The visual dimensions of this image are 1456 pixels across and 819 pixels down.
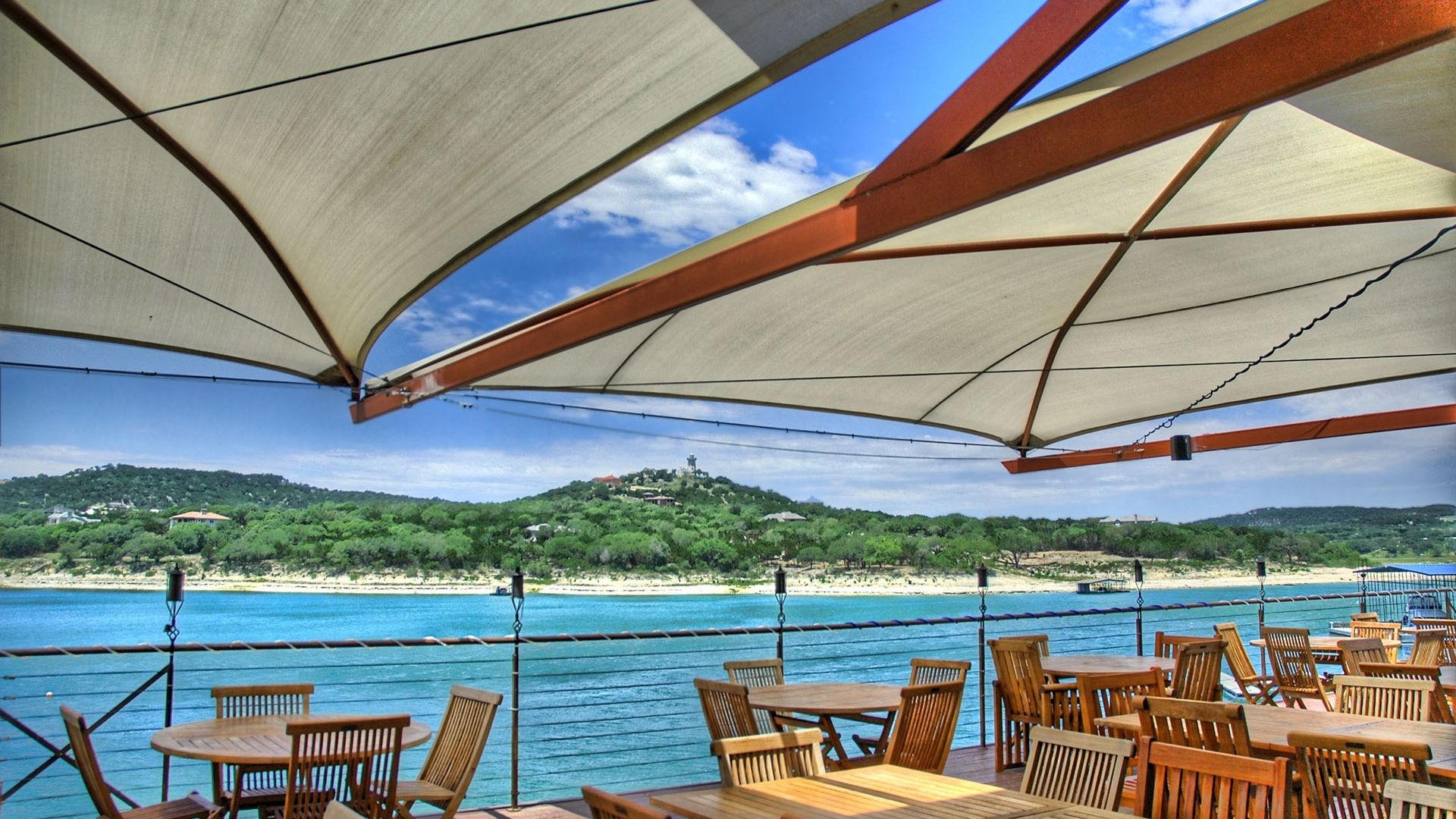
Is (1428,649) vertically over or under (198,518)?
under

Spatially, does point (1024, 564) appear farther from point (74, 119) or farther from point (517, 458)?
point (74, 119)

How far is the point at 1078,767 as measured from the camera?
11.0 feet

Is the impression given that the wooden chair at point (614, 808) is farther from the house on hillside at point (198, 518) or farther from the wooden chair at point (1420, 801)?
the house on hillside at point (198, 518)

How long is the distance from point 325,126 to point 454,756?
2635 mm

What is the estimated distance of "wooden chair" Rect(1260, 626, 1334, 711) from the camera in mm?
6871

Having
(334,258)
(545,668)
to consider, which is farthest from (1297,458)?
(334,258)

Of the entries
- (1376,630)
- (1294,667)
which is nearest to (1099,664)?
(1294,667)

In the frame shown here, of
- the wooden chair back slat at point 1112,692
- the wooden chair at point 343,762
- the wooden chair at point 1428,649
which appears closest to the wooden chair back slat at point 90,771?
the wooden chair at point 343,762

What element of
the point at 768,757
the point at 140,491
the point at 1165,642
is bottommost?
the point at 768,757

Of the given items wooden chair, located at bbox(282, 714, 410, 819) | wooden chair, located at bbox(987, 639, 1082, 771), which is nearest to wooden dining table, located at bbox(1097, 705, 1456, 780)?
wooden chair, located at bbox(987, 639, 1082, 771)

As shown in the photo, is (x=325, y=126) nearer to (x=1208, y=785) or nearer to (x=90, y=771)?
(x=90, y=771)

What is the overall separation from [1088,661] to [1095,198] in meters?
3.26

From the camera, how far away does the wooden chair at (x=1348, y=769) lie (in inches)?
127

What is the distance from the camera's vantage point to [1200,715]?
386 cm
